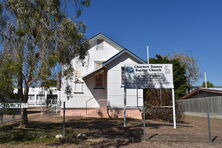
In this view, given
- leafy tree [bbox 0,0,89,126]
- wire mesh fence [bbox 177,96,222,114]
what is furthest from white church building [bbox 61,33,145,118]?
leafy tree [bbox 0,0,89,126]

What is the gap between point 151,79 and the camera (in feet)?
36.1

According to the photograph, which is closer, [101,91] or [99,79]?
[101,91]

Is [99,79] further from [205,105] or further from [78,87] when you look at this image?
[205,105]

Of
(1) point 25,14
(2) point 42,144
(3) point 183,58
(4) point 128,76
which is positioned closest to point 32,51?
(1) point 25,14

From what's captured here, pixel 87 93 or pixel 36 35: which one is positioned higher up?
pixel 36 35

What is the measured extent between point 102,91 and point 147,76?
7490 mm

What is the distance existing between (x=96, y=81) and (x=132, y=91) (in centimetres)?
367

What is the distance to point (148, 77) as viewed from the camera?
1098cm

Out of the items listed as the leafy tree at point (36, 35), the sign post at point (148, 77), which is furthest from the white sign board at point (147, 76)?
the leafy tree at point (36, 35)

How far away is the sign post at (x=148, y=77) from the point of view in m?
10.9

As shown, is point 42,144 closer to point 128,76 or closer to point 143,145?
point 143,145

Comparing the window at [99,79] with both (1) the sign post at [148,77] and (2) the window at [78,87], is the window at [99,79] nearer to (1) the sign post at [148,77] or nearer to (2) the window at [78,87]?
(2) the window at [78,87]

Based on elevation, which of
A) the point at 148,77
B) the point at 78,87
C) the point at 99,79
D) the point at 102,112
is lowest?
the point at 102,112

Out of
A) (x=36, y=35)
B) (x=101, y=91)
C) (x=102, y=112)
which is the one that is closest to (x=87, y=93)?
(x=101, y=91)
